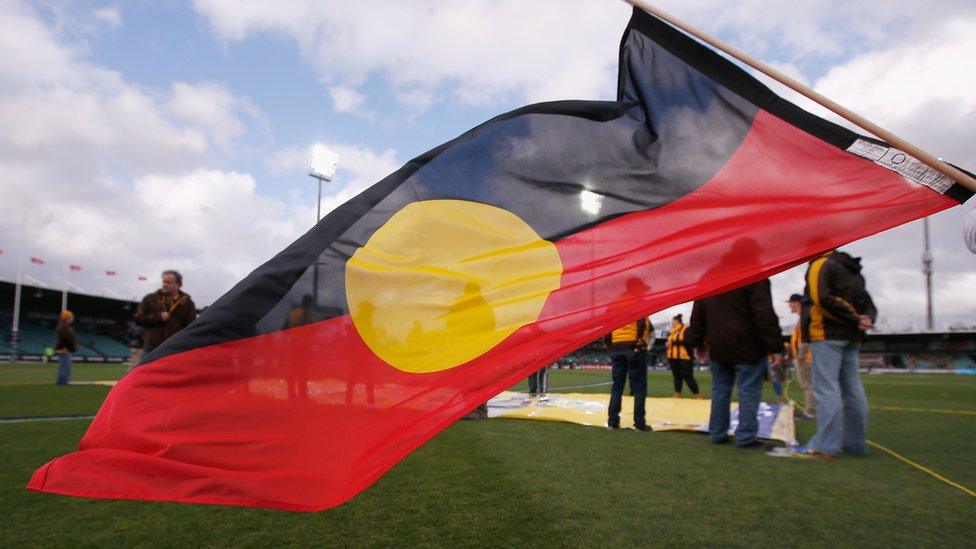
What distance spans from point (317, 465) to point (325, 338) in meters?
0.54

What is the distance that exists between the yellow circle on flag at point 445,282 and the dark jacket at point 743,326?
402 cm

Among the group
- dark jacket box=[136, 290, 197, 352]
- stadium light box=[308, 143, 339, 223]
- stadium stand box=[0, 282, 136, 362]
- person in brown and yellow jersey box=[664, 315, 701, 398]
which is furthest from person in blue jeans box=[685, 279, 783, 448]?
stadium stand box=[0, 282, 136, 362]

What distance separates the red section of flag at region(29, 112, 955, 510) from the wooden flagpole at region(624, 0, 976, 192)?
132 mm

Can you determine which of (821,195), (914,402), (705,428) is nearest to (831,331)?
(705,428)

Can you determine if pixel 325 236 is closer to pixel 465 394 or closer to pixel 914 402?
pixel 465 394

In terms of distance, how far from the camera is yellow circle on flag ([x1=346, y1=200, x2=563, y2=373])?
251 cm

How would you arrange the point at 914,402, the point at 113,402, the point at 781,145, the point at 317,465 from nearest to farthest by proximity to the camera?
the point at 317,465
the point at 113,402
the point at 781,145
the point at 914,402

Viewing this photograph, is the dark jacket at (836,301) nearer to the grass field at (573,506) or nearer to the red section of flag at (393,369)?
the grass field at (573,506)

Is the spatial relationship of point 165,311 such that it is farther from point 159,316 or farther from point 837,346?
point 837,346

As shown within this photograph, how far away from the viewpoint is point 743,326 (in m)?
6.00

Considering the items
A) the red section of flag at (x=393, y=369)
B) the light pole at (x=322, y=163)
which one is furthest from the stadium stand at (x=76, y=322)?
the red section of flag at (x=393, y=369)

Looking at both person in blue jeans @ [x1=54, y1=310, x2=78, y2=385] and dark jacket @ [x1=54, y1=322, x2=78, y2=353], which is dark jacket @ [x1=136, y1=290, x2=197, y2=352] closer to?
person in blue jeans @ [x1=54, y1=310, x2=78, y2=385]

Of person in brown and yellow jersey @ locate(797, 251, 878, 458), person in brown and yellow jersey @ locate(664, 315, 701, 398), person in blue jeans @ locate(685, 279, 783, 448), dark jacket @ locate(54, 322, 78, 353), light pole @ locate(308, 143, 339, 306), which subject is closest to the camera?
person in brown and yellow jersey @ locate(797, 251, 878, 458)

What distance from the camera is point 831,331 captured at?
523 cm
